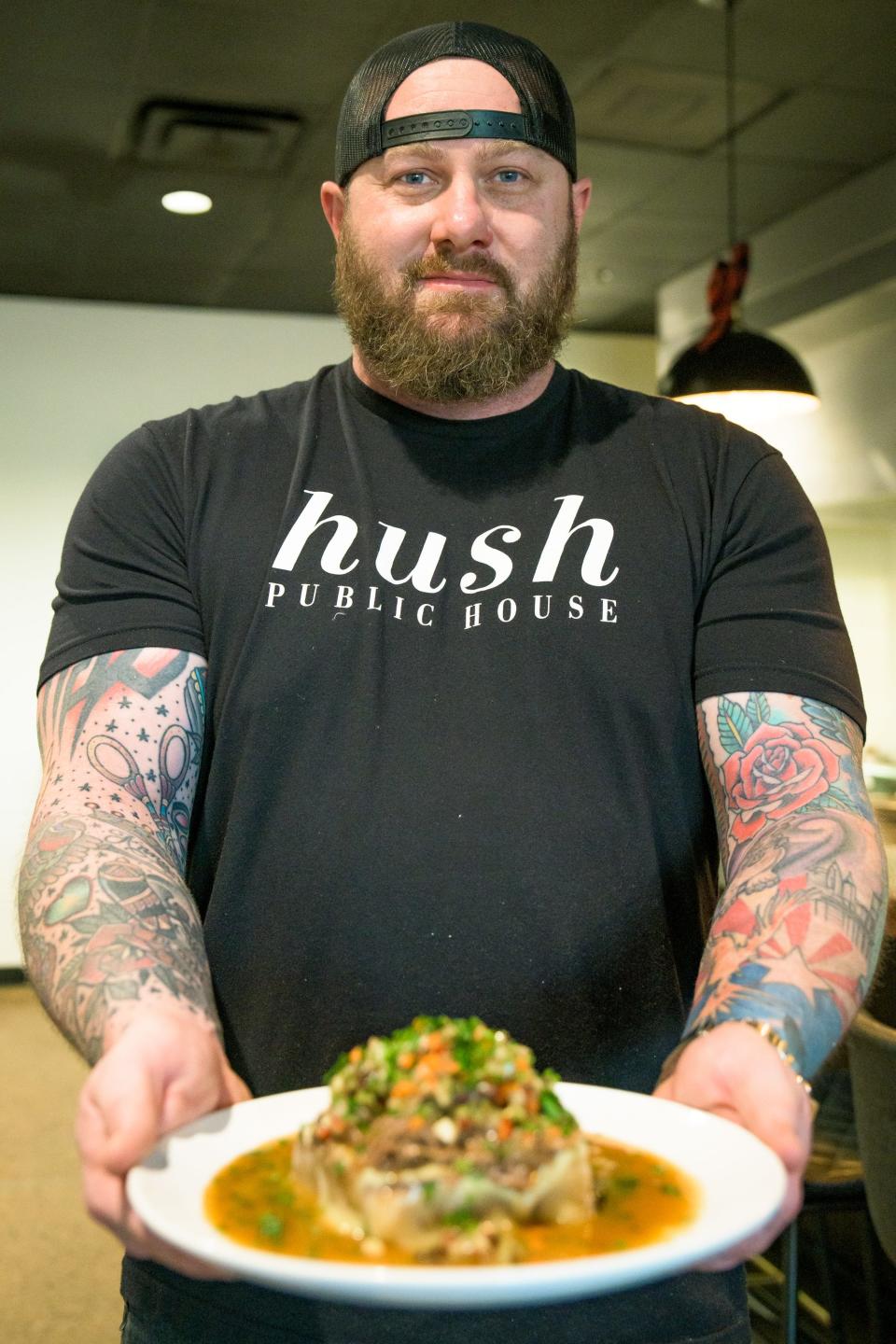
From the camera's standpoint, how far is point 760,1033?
40.5 inches

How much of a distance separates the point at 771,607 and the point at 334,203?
740mm

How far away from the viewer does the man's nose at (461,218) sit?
55.1 inches

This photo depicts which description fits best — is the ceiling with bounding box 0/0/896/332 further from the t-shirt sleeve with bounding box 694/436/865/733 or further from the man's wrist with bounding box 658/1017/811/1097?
the man's wrist with bounding box 658/1017/811/1097

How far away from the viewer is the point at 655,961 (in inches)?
51.3

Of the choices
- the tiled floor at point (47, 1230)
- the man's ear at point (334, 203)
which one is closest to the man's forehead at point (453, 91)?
the man's ear at point (334, 203)

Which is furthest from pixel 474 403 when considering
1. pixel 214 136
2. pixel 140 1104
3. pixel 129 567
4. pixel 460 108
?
pixel 214 136

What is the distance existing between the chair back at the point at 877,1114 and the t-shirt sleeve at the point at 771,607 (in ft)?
2.80

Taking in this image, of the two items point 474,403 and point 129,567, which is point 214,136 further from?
point 129,567

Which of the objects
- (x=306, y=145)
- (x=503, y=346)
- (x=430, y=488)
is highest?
(x=306, y=145)

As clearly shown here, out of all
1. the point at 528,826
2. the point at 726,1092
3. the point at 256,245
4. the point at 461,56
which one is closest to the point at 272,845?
the point at 528,826

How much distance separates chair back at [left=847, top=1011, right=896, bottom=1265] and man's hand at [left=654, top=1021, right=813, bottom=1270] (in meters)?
1.06

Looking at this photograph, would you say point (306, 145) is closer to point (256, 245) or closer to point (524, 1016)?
point (256, 245)

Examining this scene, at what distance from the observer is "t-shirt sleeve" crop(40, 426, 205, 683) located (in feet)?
4.39

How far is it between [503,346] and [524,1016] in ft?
2.29
